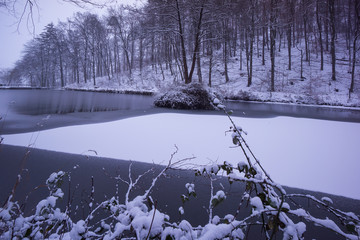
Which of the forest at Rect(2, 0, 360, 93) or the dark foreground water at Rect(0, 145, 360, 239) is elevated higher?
the forest at Rect(2, 0, 360, 93)

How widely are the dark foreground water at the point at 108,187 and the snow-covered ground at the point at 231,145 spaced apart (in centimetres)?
24

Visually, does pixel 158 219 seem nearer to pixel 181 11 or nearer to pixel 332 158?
pixel 332 158

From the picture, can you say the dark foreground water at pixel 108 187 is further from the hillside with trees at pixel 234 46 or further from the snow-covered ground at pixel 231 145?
the hillside with trees at pixel 234 46

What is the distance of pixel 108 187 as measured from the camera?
253cm

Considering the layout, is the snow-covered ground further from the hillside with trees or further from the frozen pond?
the hillside with trees

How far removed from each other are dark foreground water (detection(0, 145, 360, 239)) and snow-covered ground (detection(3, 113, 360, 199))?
0.79 feet

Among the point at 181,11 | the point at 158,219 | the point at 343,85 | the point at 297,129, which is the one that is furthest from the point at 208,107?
the point at 343,85

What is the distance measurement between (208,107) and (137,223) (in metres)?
8.88

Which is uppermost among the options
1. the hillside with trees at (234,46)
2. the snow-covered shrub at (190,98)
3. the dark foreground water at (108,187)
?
the hillside with trees at (234,46)

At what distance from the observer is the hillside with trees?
1061 centimetres

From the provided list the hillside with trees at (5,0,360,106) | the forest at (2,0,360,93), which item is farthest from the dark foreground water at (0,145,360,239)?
the forest at (2,0,360,93)

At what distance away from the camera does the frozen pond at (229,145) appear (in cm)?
278

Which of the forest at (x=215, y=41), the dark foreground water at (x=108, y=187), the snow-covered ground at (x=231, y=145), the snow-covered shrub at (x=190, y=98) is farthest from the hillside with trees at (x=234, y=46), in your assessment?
the dark foreground water at (x=108, y=187)

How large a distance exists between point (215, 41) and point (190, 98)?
5782 mm
